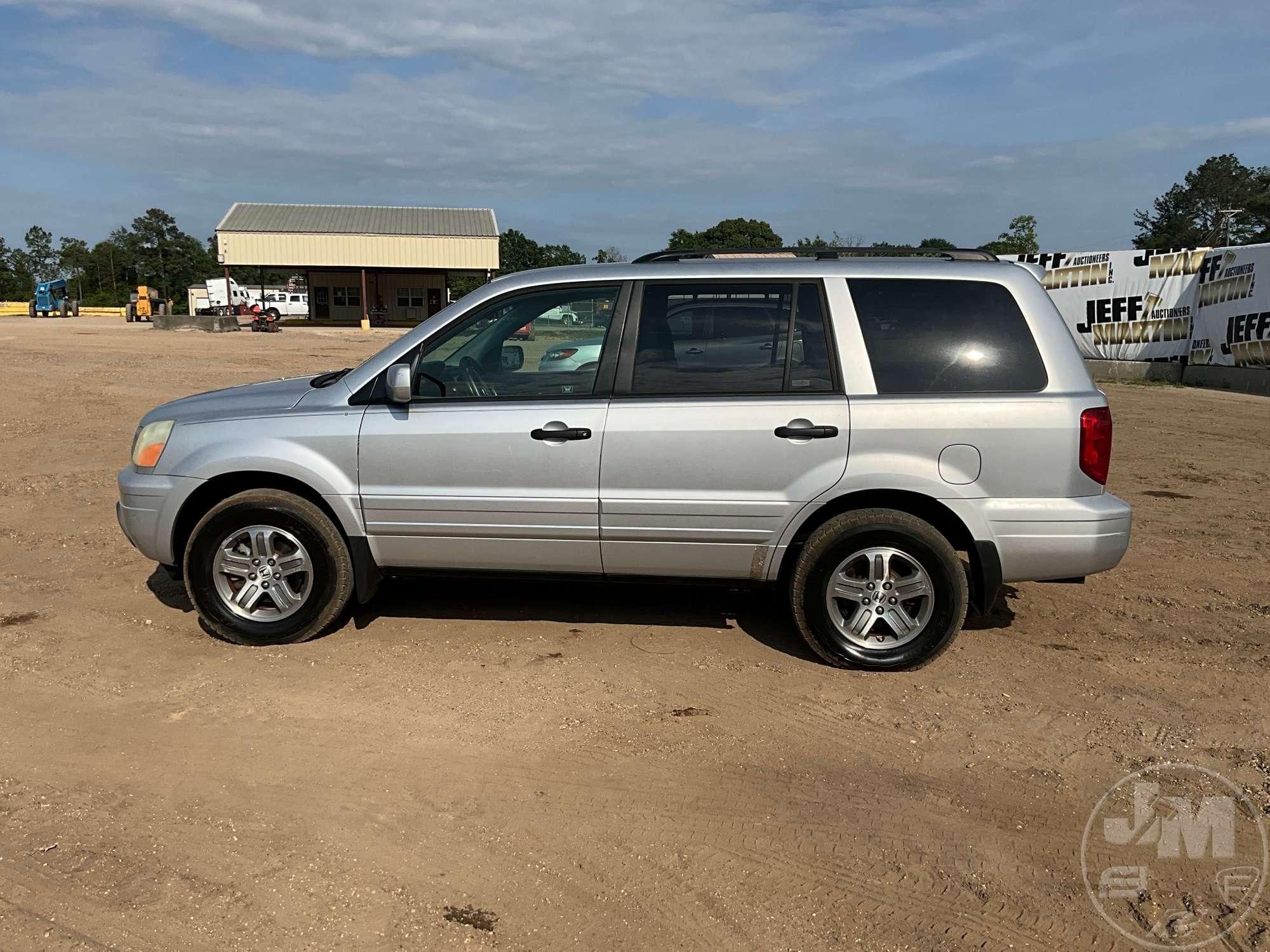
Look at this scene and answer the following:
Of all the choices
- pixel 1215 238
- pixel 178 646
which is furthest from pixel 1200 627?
pixel 1215 238

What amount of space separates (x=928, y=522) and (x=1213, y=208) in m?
85.9

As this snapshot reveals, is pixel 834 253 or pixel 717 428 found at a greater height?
pixel 834 253

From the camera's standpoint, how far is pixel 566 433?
15.1 ft

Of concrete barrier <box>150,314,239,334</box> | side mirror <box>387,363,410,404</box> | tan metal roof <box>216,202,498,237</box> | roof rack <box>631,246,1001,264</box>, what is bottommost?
side mirror <box>387,363,410,404</box>

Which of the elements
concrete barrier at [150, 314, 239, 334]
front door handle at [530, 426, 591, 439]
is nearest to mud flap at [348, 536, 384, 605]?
front door handle at [530, 426, 591, 439]

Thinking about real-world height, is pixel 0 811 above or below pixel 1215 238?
below

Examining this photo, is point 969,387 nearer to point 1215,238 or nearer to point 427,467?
point 427,467

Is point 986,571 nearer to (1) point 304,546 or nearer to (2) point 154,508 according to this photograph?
(1) point 304,546

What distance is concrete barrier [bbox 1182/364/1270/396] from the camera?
18703 mm

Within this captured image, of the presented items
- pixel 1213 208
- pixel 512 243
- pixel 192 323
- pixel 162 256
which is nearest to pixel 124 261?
pixel 162 256

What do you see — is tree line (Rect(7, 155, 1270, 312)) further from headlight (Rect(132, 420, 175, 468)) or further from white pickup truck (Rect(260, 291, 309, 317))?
headlight (Rect(132, 420, 175, 468))

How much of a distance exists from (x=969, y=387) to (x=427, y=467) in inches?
104

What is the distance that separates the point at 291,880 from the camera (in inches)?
117

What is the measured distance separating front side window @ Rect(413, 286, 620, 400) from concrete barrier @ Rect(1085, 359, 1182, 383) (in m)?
19.6
